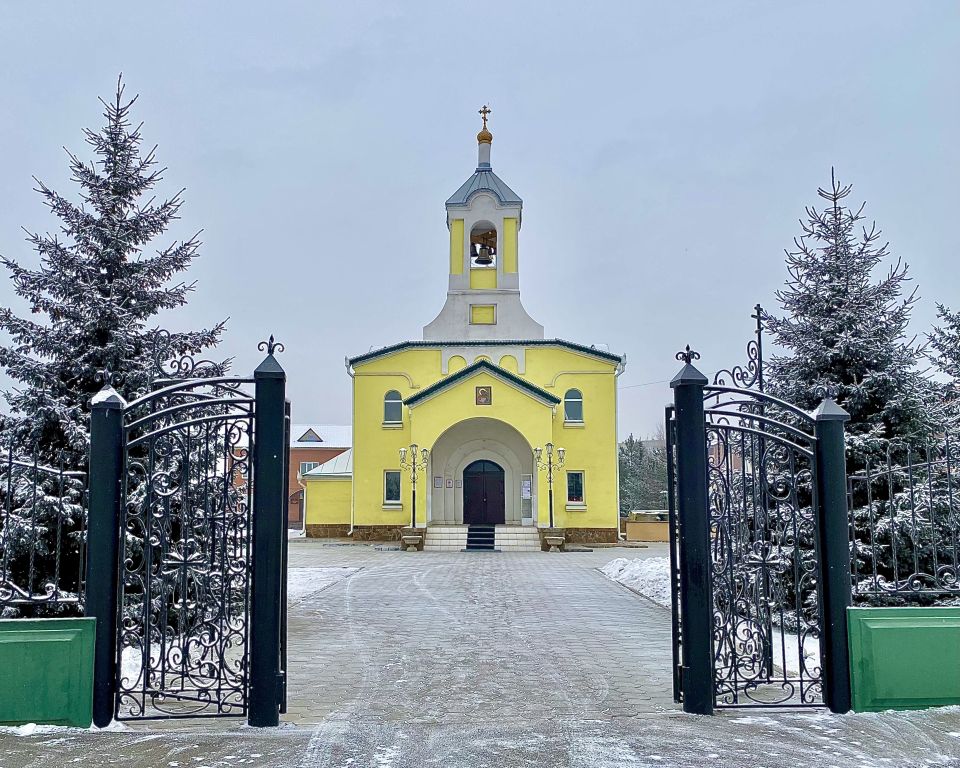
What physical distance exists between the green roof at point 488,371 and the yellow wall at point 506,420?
19 centimetres

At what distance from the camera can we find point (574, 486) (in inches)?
1115

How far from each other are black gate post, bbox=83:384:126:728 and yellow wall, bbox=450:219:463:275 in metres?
25.1

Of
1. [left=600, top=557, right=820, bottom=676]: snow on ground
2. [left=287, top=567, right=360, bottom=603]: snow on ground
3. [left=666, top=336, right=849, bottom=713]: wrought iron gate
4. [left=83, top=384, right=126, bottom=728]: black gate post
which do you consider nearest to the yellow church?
[left=287, top=567, right=360, bottom=603]: snow on ground

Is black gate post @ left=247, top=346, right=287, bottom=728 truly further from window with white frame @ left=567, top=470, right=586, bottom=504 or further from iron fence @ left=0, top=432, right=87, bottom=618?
window with white frame @ left=567, top=470, right=586, bottom=504

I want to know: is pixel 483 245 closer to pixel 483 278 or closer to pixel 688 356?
pixel 483 278

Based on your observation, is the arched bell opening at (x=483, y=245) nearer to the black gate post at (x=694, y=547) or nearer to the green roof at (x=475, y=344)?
the green roof at (x=475, y=344)

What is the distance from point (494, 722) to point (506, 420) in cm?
2122

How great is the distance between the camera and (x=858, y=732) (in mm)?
5602

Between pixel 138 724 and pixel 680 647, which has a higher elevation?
pixel 680 647

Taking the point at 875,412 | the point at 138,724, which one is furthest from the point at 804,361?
the point at 138,724

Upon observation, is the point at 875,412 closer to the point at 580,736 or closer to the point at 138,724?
the point at 580,736

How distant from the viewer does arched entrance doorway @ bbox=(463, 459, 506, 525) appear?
1145 inches

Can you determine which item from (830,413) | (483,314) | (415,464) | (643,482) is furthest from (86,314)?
(643,482)

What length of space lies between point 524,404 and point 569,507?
3.91m
